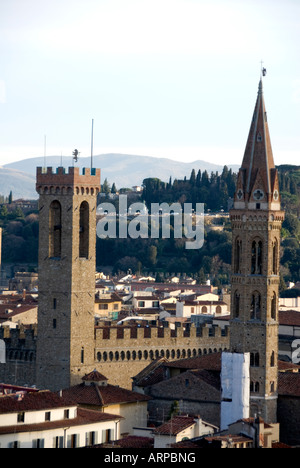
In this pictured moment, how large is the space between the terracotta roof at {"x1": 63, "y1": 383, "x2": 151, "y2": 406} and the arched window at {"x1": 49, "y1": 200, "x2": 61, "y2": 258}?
5.58 metres

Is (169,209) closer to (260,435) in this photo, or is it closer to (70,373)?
(70,373)

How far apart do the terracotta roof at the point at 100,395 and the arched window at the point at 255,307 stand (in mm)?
4122

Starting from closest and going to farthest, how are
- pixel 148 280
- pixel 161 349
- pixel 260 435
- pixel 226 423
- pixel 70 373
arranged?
pixel 260 435, pixel 226 423, pixel 70 373, pixel 161 349, pixel 148 280

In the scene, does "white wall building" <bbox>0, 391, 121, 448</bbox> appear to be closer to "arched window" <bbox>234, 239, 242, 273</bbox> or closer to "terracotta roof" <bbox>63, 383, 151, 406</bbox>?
"terracotta roof" <bbox>63, 383, 151, 406</bbox>

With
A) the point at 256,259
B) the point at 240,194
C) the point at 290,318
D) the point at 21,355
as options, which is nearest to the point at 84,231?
the point at 21,355

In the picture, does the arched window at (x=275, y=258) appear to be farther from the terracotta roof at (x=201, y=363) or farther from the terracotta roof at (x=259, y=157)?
the terracotta roof at (x=201, y=363)

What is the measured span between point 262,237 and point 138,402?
6274mm

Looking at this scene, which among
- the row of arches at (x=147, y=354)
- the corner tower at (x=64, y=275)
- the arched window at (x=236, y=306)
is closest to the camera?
the arched window at (x=236, y=306)

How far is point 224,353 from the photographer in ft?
157

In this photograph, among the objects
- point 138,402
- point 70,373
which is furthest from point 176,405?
point 70,373

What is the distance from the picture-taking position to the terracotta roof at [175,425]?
40438 millimetres

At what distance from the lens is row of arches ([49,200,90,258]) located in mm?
52344

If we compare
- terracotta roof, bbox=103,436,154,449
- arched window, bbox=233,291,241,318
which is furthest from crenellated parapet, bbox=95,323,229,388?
terracotta roof, bbox=103,436,154,449

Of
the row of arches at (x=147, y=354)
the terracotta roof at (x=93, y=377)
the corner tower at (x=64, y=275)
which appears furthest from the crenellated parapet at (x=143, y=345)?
the terracotta roof at (x=93, y=377)
